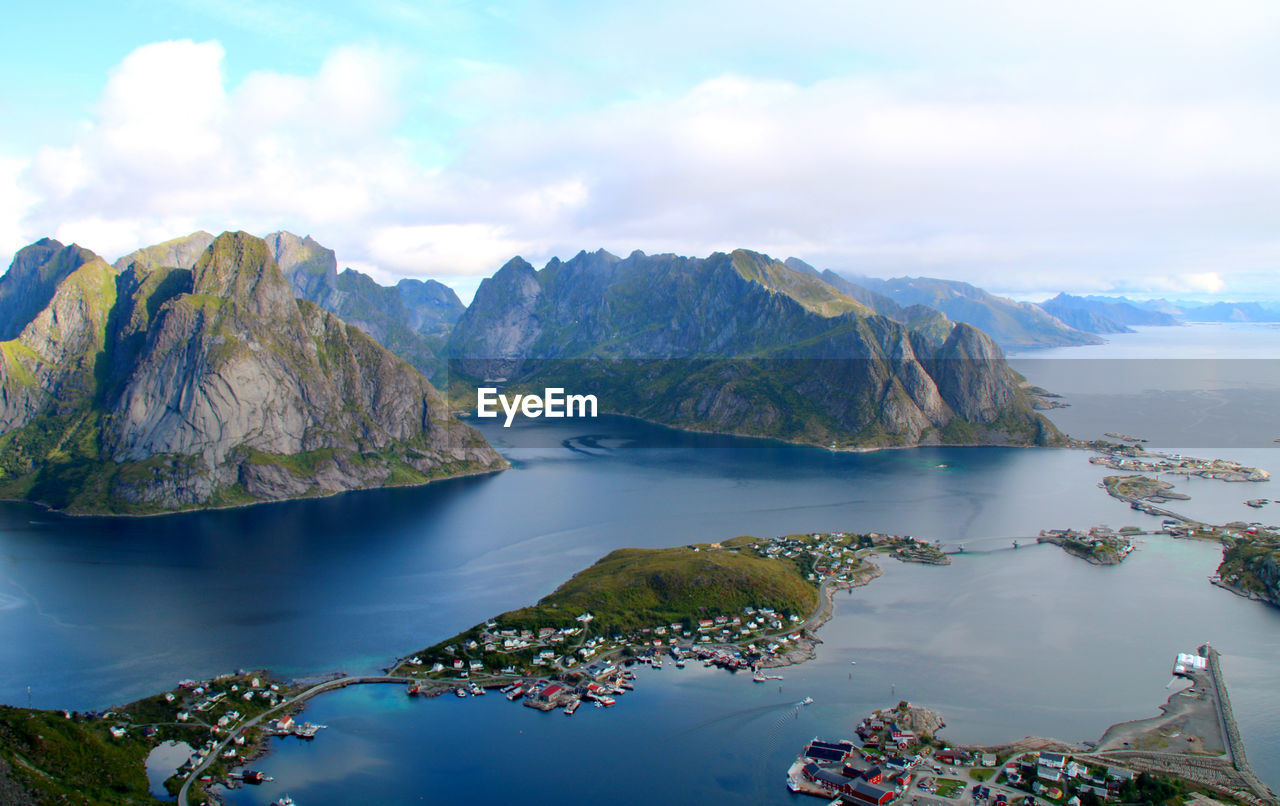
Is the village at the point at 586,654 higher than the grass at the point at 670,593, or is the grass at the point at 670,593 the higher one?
the grass at the point at 670,593

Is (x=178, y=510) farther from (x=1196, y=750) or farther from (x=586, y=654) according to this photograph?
(x=1196, y=750)

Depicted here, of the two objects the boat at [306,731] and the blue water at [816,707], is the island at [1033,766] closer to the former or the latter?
the blue water at [816,707]

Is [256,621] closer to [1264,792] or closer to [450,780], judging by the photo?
[450,780]

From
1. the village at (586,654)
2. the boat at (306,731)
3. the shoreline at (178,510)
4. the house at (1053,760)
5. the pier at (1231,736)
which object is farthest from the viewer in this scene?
the shoreline at (178,510)

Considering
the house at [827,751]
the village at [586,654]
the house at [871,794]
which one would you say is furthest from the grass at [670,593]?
the house at [871,794]

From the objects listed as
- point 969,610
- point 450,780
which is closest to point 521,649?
point 450,780
